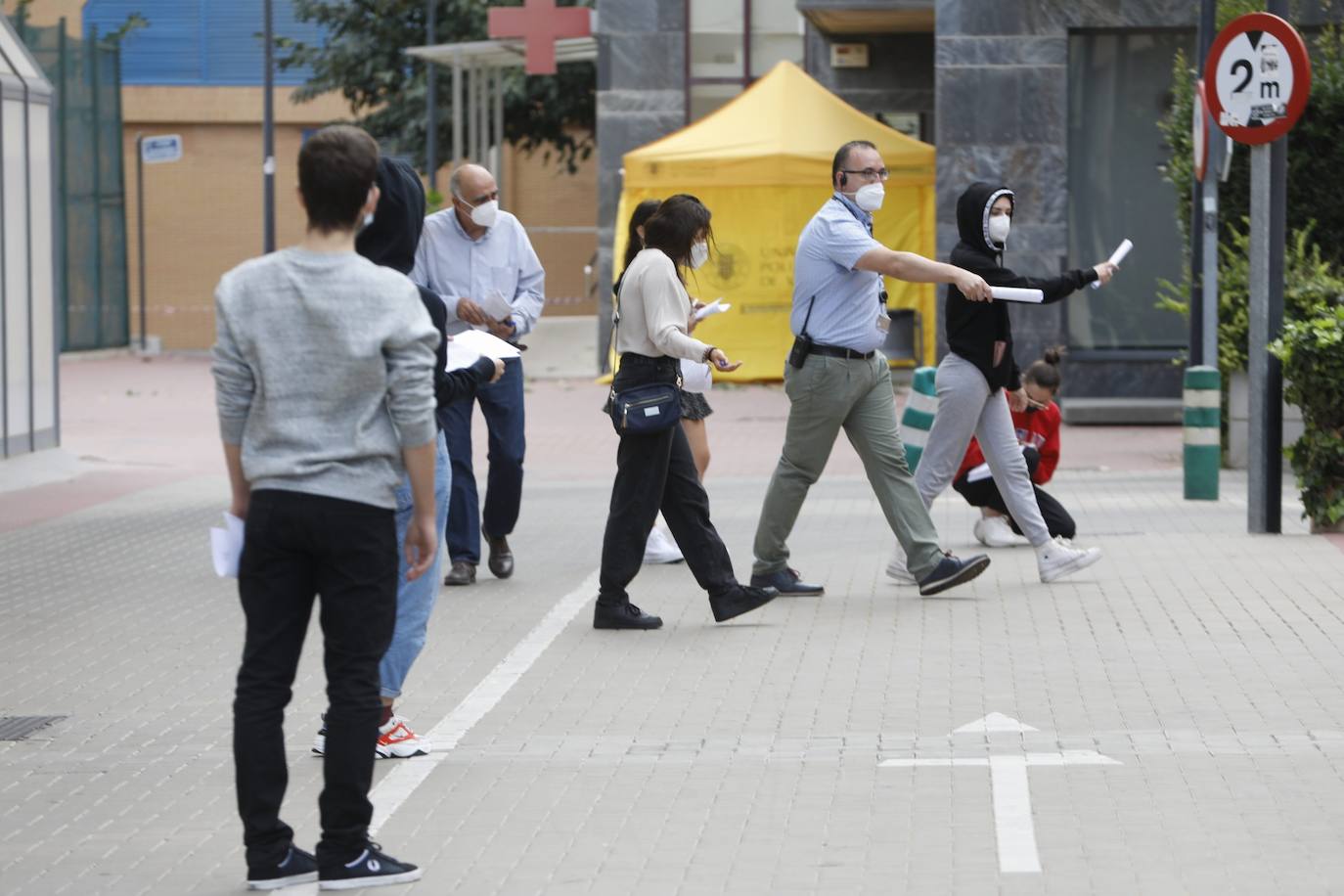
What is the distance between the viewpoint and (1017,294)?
8859mm

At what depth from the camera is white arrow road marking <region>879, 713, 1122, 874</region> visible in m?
5.28

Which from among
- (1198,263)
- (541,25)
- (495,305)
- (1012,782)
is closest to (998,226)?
(495,305)

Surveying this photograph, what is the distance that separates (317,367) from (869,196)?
15.1ft

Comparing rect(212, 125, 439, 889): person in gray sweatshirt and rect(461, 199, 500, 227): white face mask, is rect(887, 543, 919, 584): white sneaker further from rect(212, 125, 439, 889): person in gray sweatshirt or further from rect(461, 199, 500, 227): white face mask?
rect(212, 125, 439, 889): person in gray sweatshirt

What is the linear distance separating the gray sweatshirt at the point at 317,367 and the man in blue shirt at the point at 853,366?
432 centimetres

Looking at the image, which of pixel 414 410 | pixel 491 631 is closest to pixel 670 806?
pixel 414 410

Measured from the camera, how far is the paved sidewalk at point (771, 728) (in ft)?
17.4

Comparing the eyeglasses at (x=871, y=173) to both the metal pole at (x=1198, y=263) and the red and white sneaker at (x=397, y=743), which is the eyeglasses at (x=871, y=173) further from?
the metal pole at (x=1198, y=263)

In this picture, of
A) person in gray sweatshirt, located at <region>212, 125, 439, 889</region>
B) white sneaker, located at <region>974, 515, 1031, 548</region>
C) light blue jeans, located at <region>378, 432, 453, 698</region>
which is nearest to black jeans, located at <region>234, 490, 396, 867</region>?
person in gray sweatshirt, located at <region>212, 125, 439, 889</region>

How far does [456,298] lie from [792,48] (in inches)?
765

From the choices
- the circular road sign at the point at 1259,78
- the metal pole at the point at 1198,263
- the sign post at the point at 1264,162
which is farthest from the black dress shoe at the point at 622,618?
the metal pole at the point at 1198,263

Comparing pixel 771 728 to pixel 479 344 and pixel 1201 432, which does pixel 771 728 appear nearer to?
pixel 479 344

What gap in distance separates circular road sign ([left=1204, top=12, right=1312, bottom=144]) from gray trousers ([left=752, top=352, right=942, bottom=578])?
9.63 ft

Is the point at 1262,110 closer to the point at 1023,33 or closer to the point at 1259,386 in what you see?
the point at 1259,386
